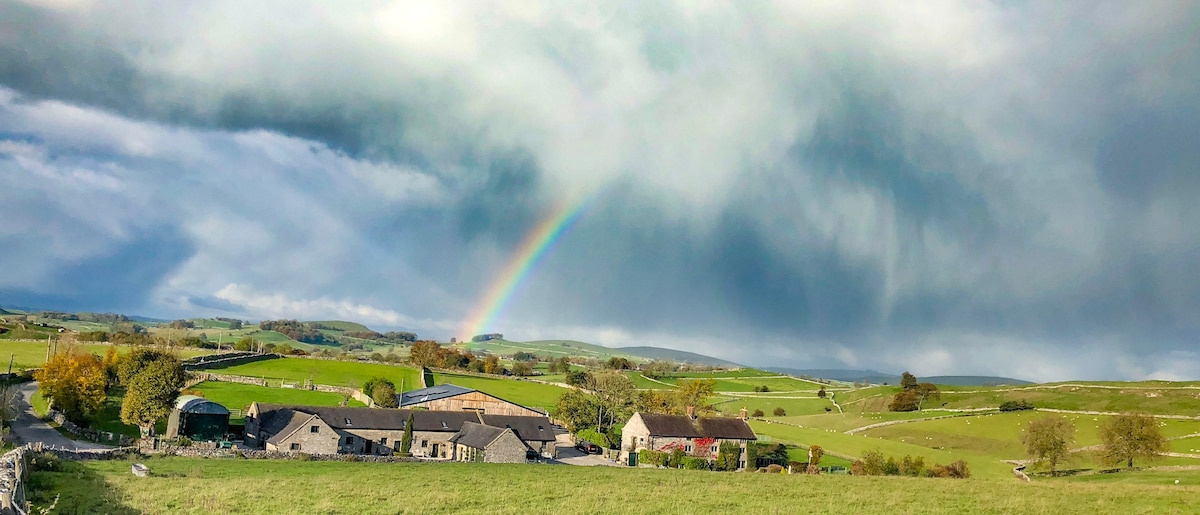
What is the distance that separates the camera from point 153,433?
6806cm

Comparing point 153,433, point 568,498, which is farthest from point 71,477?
point 153,433

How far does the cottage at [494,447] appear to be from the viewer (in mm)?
70500

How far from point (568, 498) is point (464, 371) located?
134989 millimetres

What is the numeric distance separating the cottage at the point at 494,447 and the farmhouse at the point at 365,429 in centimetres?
104

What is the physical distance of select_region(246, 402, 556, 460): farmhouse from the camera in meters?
68.6

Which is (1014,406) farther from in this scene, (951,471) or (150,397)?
(150,397)

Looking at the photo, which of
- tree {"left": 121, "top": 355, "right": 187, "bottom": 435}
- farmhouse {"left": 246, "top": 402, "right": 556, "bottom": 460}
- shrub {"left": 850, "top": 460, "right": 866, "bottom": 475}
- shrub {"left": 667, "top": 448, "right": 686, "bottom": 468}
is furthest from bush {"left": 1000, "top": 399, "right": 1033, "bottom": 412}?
tree {"left": 121, "top": 355, "right": 187, "bottom": 435}

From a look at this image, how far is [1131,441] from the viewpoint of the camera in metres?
69.2

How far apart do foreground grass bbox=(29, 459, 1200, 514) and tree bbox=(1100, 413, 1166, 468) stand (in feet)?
97.4

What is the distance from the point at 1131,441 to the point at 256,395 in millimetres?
99901

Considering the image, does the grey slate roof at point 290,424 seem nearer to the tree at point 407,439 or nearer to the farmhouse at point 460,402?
the tree at point 407,439

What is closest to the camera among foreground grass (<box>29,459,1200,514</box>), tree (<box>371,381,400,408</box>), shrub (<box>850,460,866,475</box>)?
foreground grass (<box>29,459,1200,514</box>)

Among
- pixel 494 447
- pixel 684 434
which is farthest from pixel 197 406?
pixel 684 434

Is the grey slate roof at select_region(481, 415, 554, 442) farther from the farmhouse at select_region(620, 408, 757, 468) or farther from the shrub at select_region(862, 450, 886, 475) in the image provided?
the shrub at select_region(862, 450, 886, 475)
